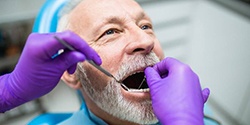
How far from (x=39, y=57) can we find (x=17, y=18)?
0.91 m

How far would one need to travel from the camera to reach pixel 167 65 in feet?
2.41

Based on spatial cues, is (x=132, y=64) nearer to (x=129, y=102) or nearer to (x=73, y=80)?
(x=129, y=102)

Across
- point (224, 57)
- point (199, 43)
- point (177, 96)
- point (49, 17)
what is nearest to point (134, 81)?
point (177, 96)

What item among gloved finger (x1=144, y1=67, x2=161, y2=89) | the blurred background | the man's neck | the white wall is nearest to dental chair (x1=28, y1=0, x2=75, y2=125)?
the man's neck

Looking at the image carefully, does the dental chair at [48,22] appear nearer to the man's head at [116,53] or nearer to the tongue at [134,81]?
the man's head at [116,53]

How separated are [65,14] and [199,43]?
1399mm

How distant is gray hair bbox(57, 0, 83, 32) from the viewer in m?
0.96

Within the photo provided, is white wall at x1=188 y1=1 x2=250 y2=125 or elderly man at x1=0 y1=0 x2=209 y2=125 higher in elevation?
elderly man at x1=0 y1=0 x2=209 y2=125

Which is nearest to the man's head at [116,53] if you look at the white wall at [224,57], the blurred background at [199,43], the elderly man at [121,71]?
the elderly man at [121,71]

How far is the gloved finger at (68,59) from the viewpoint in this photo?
24.0 inches

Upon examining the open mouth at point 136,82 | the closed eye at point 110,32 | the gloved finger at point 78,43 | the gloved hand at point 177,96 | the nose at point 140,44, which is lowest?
the open mouth at point 136,82

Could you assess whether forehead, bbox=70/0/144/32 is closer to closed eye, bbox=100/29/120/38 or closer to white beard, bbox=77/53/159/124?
closed eye, bbox=100/29/120/38

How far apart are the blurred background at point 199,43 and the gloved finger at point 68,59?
0.89m

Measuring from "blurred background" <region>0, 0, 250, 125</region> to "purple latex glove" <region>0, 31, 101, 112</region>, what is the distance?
766 millimetres
